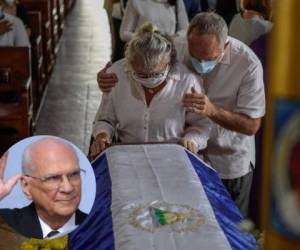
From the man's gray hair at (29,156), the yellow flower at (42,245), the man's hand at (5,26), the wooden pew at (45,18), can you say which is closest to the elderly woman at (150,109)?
the yellow flower at (42,245)

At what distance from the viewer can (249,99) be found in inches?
108

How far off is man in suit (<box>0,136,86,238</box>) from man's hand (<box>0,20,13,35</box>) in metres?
4.65

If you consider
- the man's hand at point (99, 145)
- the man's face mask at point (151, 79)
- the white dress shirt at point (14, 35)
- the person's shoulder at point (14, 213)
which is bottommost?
the white dress shirt at point (14, 35)

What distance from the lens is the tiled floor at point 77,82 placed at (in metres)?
6.23

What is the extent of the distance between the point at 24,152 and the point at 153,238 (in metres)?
0.93

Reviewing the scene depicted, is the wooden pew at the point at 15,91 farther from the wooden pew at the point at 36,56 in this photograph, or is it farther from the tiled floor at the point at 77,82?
the wooden pew at the point at 36,56

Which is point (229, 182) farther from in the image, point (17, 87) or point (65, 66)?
point (65, 66)

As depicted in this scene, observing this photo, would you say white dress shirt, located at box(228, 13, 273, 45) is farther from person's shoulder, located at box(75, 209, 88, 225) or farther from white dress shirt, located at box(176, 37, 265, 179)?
person's shoulder, located at box(75, 209, 88, 225)

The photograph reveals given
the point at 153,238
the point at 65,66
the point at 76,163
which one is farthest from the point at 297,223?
the point at 65,66

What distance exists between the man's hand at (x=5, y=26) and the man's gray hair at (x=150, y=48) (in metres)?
3.06

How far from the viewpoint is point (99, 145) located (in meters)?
2.55

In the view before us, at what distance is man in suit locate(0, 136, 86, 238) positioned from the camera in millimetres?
819

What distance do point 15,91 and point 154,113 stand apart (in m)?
2.63

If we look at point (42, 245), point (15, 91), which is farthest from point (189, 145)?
point (15, 91)
